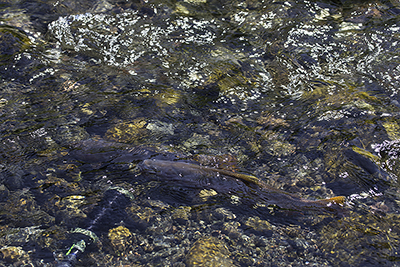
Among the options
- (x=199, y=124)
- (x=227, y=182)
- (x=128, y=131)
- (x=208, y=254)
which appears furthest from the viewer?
(x=199, y=124)

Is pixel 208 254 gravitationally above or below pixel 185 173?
below

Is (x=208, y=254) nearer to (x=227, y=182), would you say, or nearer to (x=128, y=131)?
(x=227, y=182)

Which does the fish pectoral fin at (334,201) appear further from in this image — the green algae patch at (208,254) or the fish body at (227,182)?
the green algae patch at (208,254)

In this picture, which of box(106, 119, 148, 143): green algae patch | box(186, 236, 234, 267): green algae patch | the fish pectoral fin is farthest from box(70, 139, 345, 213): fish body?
box(186, 236, 234, 267): green algae patch

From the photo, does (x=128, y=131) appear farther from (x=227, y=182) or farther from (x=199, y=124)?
(x=227, y=182)

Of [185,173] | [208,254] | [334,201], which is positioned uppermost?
[185,173]

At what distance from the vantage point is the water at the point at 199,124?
3.40 metres

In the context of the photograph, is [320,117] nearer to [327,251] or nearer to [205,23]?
[327,251]

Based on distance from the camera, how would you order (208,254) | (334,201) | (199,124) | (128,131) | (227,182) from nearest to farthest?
1. (208,254)
2. (334,201)
3. (227,182)
4. (128,131)
5. (199,124)

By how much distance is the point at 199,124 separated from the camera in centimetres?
473

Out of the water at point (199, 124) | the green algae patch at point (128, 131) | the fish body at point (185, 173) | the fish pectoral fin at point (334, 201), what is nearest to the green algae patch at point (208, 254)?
the water at point (199, 124)

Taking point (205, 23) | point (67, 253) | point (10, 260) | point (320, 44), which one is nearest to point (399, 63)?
point (320, 44)

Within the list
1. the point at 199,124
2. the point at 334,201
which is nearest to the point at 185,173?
the point at 199,124

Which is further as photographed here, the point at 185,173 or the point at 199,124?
the point at 199,124
